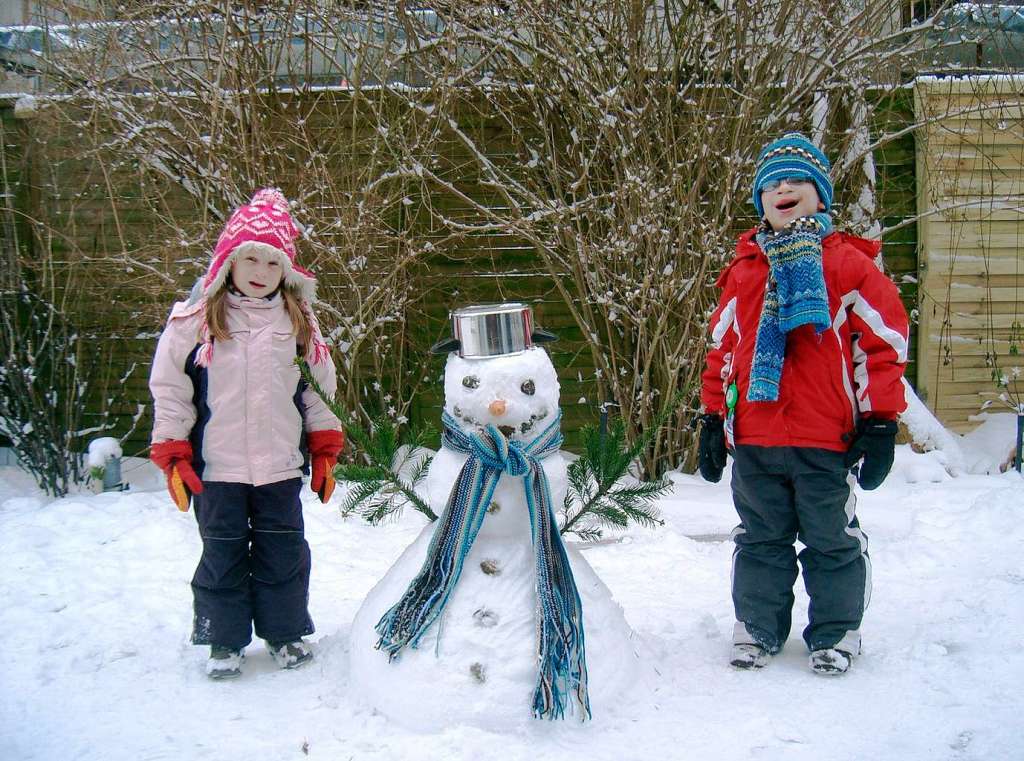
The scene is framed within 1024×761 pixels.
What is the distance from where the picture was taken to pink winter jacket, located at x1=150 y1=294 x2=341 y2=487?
9.06ft

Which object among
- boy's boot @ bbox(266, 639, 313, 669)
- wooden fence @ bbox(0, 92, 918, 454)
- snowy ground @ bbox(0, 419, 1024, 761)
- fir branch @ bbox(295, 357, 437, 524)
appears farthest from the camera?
wooden fence @ bbox(0, 92, 918, 454)

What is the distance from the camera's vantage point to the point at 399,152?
214 inches

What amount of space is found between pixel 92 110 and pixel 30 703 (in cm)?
393

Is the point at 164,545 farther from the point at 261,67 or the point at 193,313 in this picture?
the point at 261,67

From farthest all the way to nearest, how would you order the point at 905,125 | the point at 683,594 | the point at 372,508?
the point at 905,125, the point at 683,594, the point at 372,508

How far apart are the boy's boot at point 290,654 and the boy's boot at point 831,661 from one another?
1651 millimetres

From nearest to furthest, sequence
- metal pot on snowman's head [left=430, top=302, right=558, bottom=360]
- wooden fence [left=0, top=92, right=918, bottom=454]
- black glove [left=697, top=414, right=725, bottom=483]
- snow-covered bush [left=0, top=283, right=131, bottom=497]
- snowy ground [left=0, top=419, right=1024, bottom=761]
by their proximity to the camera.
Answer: snowy ground [left=0, top=419, right=1024, bottom=761], metal pot on snowman's head [left=430, top=302, right=558, bottom=360], black glove [left=697, top=414, right=725, bottom=483], snow-covered bush [left=0, top=283, right=131, bottom=497], wooden fence [left=0, top=92, right=918, bottom=454]

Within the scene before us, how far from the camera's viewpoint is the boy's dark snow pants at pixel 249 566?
9.21 ft

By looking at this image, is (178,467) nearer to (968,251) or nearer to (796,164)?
(796,164)

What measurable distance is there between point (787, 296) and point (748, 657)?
1164 millimetres

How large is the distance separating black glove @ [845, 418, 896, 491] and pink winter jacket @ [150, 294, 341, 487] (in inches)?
72.0

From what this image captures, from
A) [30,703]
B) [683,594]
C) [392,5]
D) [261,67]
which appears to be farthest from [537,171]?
[30,703]

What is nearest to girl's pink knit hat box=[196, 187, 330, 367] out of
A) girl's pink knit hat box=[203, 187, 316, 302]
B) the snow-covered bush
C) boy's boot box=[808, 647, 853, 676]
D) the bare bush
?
girl's pink knit hat box=[203, 187, 316, 302]

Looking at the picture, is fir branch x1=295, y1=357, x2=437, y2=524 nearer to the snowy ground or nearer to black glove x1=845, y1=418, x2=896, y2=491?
the snowy ground
